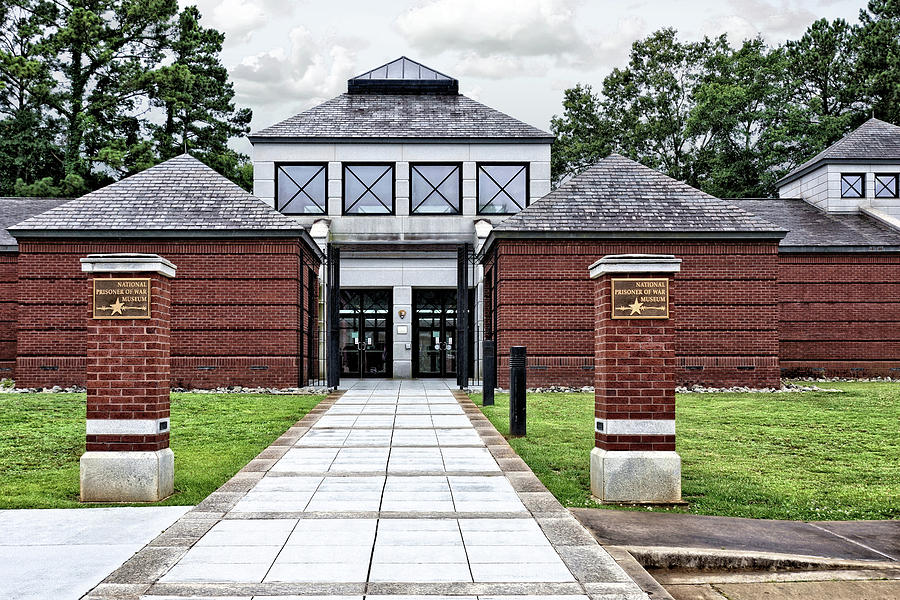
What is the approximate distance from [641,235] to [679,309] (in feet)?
6.77

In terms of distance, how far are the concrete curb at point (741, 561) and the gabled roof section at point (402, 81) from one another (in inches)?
1042

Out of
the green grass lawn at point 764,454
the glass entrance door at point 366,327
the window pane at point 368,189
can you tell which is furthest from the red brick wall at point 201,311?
the window pane at point 368,189

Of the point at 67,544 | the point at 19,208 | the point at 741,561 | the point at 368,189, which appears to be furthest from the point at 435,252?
the point at 741,561

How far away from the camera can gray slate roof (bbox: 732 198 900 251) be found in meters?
25.8

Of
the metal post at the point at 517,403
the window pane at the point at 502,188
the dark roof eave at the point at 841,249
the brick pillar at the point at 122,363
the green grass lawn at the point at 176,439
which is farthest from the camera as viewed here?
the window pane at the point at 502,188

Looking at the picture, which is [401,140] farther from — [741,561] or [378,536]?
[741,561]

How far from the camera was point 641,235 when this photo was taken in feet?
68.9

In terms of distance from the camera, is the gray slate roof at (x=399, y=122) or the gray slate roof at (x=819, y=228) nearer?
the gray slate roof at (x=819, y=228)

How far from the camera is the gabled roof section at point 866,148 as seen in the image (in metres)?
29.6

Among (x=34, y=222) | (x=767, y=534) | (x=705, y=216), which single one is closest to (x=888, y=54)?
(x=705, y=216)

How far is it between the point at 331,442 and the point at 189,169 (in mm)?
13997

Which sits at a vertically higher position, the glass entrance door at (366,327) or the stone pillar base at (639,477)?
the glass entrance door at (366,327)

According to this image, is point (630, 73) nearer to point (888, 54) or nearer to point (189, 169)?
point (888, 54)

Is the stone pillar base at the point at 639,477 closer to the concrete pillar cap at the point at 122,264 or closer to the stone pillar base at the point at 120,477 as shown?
the stone pillar base at the point at 120,477
